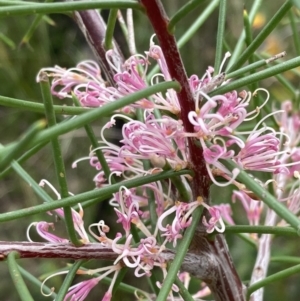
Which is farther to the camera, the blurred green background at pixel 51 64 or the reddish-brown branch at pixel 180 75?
the blurred green background at pixel 51 64

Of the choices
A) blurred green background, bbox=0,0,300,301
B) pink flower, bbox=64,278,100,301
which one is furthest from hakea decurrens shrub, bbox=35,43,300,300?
blurred green background, bbox=0,0,300,301

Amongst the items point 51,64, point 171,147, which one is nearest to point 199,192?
point 171,147

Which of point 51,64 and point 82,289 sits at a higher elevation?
point 51,64

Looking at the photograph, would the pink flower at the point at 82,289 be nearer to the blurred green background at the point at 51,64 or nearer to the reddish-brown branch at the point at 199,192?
the reddish-brown branch at the point at 199,192

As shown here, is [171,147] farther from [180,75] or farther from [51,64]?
[51,64]

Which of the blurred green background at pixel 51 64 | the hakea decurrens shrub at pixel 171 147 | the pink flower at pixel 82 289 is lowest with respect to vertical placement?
the pink flower at pixel 82 289

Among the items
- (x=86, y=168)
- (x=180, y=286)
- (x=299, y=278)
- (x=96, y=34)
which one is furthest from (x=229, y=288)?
(x=86, y=168)

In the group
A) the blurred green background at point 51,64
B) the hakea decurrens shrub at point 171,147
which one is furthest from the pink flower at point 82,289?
the blurred green background at point 51,64

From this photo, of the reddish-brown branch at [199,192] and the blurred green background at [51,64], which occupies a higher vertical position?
the blurred green background at [51,64]

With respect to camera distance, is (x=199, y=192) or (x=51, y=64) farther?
(x=51, y=64)

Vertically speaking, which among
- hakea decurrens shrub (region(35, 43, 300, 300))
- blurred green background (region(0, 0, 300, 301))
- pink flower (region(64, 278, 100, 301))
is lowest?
pink flower (region(64, 278, 100, 301))

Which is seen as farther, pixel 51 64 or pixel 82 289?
pixel 51 64

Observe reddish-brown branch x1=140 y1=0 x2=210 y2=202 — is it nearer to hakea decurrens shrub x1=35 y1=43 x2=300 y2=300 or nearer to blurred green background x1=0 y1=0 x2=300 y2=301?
hakea decurrens shrub x1=35 y1=43 x2=300 y2=300
